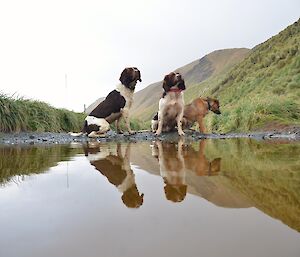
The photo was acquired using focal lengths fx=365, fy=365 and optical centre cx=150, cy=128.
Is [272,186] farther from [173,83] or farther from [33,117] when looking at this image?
[33,117]

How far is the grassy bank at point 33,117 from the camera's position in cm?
1011

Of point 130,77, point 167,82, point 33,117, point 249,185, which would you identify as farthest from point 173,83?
point 249,185

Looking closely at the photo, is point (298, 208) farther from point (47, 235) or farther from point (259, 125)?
point (259, 125)

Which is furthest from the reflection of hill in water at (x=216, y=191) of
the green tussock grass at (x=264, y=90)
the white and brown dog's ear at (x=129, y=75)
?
the green tussock grass at (x=264, y=90)

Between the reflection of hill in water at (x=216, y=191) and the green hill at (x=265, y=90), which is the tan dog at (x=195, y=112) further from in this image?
the reflection of hill in water at (x=216, y=191)

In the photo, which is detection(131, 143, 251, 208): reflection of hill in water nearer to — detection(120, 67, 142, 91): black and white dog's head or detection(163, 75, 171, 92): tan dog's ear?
detection(163, 75, 171, 92): tan dog's ear

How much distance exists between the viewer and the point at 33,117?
37.2ft

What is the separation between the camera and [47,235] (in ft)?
3.99

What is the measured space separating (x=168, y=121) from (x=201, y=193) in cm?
767

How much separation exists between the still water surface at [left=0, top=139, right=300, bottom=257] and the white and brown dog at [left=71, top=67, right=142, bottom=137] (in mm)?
6615

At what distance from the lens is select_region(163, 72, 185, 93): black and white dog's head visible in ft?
28.2

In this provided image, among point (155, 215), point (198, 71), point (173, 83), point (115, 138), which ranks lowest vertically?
point (155, 215)

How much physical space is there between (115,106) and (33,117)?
349 centimetres

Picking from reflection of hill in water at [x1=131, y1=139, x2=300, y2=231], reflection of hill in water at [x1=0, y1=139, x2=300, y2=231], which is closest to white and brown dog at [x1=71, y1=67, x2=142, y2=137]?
reflection of hill in water at [x1=0, y1=139, x2=300, y2=231]
